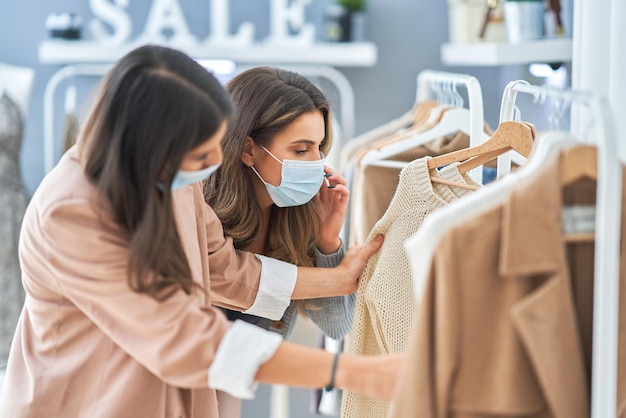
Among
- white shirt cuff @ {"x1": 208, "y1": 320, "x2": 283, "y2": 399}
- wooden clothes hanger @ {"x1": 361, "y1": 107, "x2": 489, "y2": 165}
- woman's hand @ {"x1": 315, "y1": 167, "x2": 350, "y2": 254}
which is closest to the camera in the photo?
white shirt cuff @ {"x1": 208, "y1": 320, "x2": 283, "y2": 399}

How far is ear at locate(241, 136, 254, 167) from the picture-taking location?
169cm

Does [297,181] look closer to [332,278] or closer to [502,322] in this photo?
[332,278]

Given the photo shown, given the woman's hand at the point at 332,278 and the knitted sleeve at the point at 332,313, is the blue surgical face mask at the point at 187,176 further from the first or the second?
the knitted sleeve at the point at 332,313

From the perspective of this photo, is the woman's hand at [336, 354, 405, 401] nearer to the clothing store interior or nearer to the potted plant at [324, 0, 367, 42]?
the clothing store interior

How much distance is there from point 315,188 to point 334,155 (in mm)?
910

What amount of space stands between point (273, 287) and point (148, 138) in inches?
23.0

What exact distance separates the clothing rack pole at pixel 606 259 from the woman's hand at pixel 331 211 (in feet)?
2.83

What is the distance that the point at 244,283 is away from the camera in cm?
162

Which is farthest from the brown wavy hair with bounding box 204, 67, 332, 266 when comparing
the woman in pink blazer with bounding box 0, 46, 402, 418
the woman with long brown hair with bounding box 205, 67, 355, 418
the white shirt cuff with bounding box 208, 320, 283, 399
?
the white shirt cuff with bounding box 208, 320, 283, 399

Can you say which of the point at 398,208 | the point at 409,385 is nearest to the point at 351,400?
the point at 398,208

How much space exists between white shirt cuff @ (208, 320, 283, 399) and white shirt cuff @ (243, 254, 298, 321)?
47cm

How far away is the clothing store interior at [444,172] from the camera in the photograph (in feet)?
3.25

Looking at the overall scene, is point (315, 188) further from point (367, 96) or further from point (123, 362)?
point (367, 96)

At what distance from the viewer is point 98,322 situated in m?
1.22
